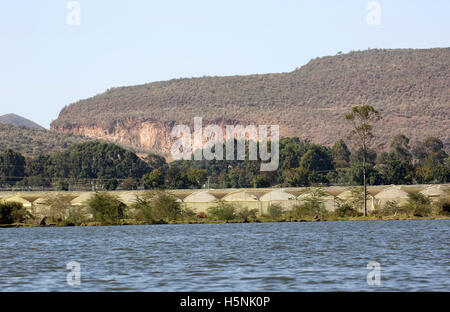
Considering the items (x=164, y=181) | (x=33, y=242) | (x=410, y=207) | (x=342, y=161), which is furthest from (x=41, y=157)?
(x=33, y=242)

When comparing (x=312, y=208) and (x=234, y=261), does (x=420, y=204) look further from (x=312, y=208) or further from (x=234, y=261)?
(x=234, y=261)

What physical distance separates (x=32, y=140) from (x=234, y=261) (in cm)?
15663

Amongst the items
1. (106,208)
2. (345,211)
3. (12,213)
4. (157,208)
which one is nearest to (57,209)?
(12,213)

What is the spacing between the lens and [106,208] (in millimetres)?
73000

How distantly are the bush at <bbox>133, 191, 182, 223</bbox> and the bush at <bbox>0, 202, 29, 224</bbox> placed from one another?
10654mm

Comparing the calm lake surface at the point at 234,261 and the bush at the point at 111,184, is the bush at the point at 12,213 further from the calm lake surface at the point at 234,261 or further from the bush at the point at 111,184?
the bush at the point at 111,184

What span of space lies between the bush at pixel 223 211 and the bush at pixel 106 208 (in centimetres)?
878

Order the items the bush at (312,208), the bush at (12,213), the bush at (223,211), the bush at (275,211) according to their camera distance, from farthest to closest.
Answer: the bush at (275,211) < the bush at (312,208) < the bush at (223,211) < the bush at (12,213)

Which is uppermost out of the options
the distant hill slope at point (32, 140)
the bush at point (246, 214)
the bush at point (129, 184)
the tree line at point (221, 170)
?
the distant hill slope at point (32, 140)

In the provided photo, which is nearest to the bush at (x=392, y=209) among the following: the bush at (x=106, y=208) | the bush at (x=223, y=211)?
the bush at (x=223, y=211)

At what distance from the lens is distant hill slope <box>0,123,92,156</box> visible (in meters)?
174

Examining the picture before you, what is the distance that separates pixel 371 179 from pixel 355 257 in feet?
281

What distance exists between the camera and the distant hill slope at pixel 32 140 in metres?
174
